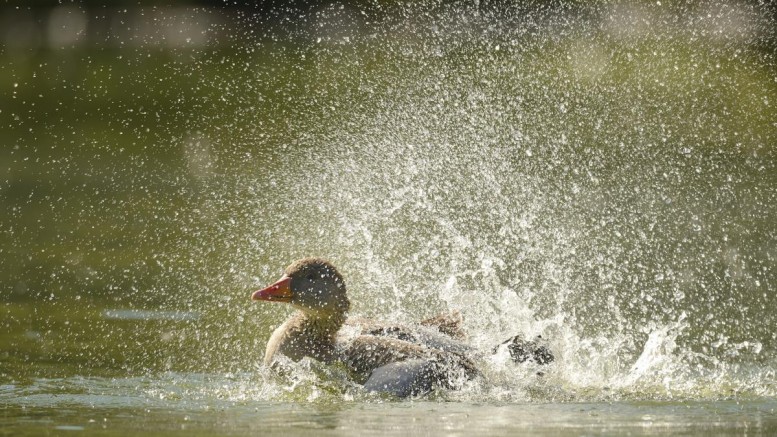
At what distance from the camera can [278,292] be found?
27.8 feet

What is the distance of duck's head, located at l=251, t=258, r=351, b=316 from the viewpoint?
852cm

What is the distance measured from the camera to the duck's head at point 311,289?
8523 mm

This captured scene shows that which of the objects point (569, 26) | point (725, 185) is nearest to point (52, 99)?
point (569, 26)

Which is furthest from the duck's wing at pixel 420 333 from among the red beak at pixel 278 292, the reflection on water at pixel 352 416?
the reflection on water at pixel 352 416

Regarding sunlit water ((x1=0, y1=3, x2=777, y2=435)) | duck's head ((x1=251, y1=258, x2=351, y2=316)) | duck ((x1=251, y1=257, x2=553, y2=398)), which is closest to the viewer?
sunlit water ((x1=0, y1=3, x2=777, y2=435))

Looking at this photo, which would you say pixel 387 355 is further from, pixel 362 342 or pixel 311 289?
pixel 311 289

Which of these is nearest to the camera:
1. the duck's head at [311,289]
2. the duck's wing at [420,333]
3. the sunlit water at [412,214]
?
the sunlit water at [412,214]

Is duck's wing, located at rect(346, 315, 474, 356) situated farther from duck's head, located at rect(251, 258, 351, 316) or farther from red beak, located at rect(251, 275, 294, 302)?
red beak, located at rect(251, 275, 294, 302)

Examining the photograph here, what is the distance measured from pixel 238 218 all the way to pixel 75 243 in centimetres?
171

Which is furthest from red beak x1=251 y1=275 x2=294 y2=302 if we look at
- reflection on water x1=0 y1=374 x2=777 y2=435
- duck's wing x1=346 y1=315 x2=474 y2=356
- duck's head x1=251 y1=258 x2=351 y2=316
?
reflection on water x1=0 y1=374 x2=777 y2=435

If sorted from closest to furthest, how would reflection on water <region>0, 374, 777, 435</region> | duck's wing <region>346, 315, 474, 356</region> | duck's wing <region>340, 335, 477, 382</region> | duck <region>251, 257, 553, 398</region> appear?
reflection on water <region>0, 374, 777, 435</region> < duck <region>251, 257, 553, 398</region> < duck's wing <region>340, 335, 477, 382</region> < duck's wing <region>346, 315, 474, 356</region>

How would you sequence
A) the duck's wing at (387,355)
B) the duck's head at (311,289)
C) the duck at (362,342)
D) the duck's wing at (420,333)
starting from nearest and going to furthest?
1. the duck at (362,342)
2. the duck's wing at (387,355)
3. the duck's wing at (420,333)
4. the duck's head at (311,289)

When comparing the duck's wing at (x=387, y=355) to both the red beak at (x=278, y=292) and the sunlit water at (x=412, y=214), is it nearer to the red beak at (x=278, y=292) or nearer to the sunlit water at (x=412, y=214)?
the sunlit water at (x=412, y=214)

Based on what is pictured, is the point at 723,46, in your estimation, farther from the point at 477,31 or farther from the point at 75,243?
the point at 75,243
